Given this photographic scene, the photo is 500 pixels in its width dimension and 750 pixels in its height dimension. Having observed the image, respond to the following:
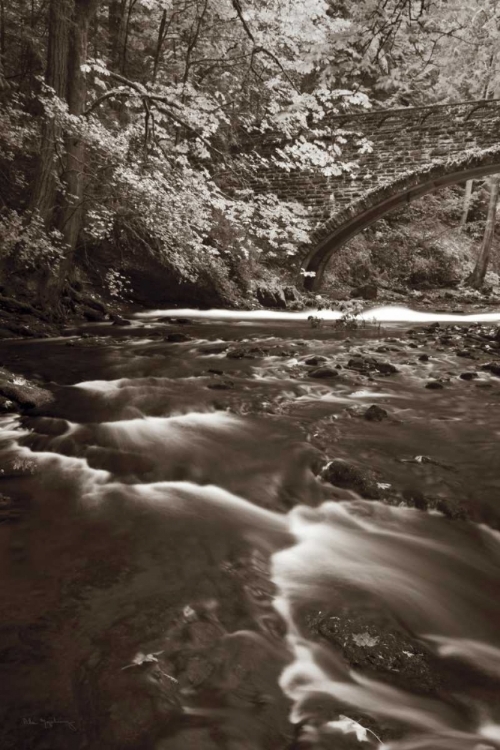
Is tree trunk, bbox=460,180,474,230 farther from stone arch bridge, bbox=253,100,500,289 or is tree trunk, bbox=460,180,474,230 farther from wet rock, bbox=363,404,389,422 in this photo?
wet rock, bbox=363,404,389,422

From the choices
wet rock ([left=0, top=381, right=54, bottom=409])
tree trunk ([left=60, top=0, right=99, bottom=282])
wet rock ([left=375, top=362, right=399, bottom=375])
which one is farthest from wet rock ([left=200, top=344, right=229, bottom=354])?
wet rock ([left=0, top=381, right=54, bottom=409])

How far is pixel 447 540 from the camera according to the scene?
234cm

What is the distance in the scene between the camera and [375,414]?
4.09 m

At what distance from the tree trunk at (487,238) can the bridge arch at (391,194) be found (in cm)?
413

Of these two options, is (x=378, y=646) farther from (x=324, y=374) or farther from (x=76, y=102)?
(x=76, y=102)

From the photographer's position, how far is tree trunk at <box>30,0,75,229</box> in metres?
7.22

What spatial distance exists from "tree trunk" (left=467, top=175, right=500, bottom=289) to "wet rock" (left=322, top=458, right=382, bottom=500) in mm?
18044

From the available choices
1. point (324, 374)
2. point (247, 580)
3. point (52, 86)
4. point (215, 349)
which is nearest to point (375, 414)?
point (324, 374)

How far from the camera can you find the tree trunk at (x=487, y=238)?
60.5 feet

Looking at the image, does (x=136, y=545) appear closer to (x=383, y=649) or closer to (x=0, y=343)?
(x=383, y=649)

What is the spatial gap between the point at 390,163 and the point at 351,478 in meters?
13.6

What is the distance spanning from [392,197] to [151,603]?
15.0 meters
